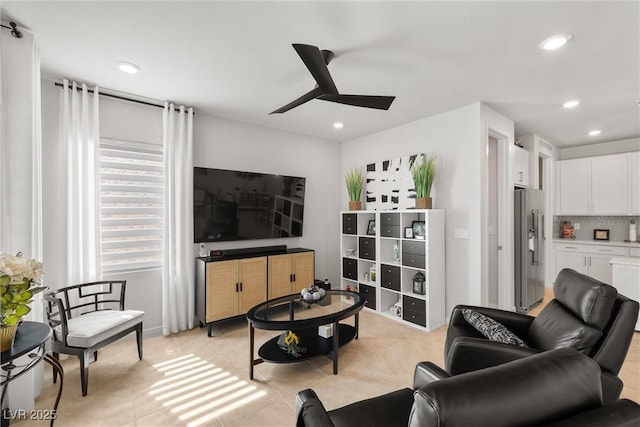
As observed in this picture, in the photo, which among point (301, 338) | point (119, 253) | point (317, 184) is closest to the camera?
point (301, 338)

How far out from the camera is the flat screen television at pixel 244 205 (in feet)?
11.8

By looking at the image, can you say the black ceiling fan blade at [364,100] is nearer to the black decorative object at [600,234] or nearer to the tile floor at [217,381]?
the tile floor at [217,381]

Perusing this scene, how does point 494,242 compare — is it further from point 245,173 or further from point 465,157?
point 245,173

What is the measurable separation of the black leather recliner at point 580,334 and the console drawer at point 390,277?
5.84 feet

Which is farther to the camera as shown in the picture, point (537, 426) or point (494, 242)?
point (494, 242)

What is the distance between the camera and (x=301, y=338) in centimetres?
283

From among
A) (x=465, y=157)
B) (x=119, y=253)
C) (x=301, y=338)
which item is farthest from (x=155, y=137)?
(x=465, y=157)

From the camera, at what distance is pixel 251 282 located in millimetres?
3633

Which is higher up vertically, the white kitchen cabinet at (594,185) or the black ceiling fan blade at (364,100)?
the black ceiling fan blade at (364,100)

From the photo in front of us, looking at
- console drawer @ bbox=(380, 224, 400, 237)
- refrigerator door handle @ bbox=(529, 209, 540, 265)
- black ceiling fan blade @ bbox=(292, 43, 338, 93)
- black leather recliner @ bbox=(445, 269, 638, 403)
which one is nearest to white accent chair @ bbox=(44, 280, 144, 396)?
black ceiling fan blade @ bbox=(292, 43, 338, 93)

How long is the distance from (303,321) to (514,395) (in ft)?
5.91

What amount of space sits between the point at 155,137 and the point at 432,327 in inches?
156

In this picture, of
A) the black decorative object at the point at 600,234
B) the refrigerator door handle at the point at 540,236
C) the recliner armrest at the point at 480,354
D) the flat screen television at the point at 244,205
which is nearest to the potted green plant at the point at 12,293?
the flat screen television at the point at 244,205

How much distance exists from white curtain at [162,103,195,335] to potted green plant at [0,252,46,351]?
187 cm
